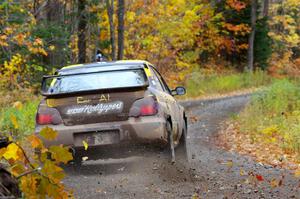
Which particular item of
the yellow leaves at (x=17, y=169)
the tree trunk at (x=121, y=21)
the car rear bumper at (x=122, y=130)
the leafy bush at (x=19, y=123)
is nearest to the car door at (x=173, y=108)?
the car rear bumper at (x=122, y=130)

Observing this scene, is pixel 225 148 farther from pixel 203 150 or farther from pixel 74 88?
pixel 74 88

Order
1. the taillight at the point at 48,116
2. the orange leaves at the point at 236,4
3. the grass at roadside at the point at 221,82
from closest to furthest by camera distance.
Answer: the taillight at the point at 48,116 → the grass at roadside at the point at 221,82 → the orange leaves at the point at 236,4

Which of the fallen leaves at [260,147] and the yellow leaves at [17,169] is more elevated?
the yellow leaves at [17,169]

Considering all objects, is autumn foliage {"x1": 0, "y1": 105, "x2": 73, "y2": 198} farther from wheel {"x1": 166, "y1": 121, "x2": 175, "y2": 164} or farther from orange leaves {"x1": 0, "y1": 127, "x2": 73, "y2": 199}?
wheel {"x1": 166, "y1": 121, "x2": 175, "y2": 164}

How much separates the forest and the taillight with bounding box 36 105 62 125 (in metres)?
0.90

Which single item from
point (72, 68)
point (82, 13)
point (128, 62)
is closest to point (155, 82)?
point (128, 62)

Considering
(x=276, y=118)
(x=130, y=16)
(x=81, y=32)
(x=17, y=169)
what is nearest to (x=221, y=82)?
(x=130, y=16)

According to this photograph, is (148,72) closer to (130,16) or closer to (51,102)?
(51,102)

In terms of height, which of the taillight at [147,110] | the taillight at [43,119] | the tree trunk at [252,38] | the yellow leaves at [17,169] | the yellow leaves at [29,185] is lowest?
the tree trunk at [252,38]

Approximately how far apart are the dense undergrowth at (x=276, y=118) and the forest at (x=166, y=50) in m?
0.03

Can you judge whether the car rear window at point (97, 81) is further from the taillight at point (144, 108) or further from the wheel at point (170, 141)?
the wheel at point (170, 141)

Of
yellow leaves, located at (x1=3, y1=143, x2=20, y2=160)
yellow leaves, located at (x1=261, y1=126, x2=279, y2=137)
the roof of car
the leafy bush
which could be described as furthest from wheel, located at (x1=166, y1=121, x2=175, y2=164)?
yellow leaves, located at (x1=261, y1=126, x2=279, y2=137)

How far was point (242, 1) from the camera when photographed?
124 feet

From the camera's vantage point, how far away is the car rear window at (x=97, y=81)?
27.9 feet
